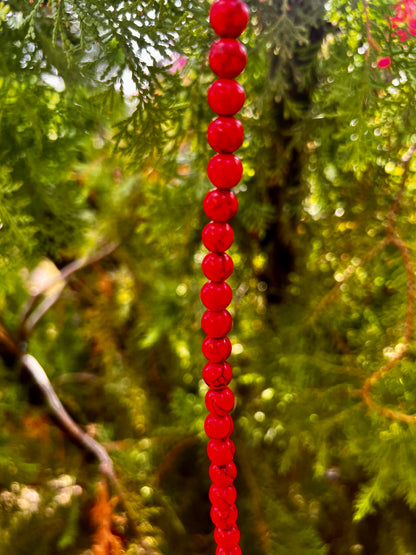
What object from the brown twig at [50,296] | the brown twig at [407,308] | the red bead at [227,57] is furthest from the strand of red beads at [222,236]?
the brown twig at [50,296]

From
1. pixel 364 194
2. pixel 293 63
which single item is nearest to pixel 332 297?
pixel 364 194

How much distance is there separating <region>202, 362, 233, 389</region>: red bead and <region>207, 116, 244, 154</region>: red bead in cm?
12

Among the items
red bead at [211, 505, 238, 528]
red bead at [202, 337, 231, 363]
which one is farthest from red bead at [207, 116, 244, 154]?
red bead at [211, 505, 238, 528]

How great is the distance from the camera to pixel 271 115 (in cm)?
45

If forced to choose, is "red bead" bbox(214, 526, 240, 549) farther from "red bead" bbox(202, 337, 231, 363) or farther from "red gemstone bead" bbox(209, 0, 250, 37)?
"red gemstone bead" bbox(209, 0, 250, 37)

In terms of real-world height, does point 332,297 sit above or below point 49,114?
below

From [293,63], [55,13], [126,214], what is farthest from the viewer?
[126,214]

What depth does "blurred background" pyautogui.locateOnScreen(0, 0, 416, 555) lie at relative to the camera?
14.9 inches

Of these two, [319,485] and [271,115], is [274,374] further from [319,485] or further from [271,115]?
[271,115]

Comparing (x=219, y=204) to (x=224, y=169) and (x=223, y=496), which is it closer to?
(x=224, y=169)

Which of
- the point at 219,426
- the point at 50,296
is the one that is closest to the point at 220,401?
the point at 219,426

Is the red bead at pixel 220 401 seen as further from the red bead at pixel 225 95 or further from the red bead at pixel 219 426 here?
the red bead at pixel 225 95

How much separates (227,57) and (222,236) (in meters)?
0.09

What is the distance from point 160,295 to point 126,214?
96 millimetres
